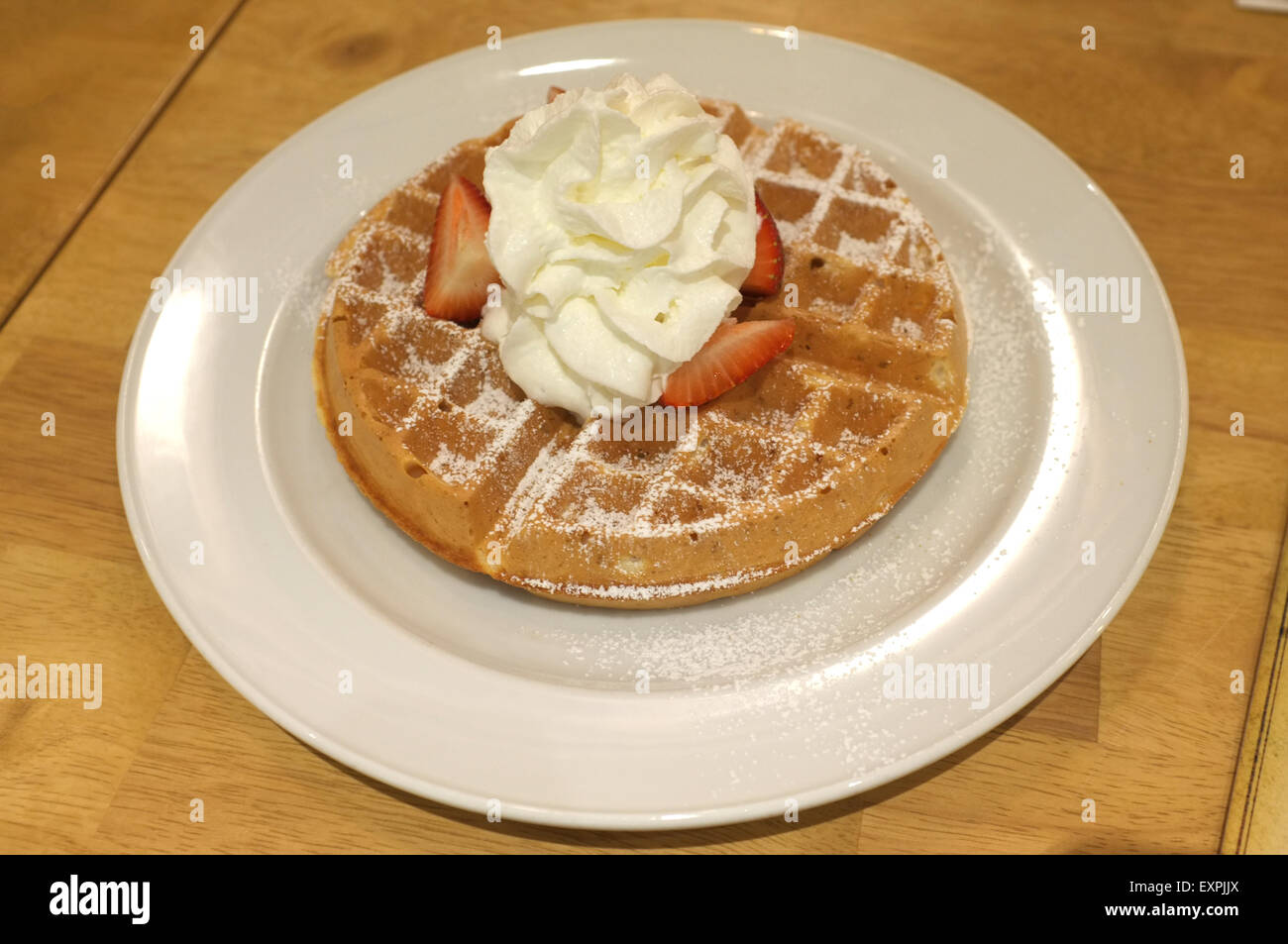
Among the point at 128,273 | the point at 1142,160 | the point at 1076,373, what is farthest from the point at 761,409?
the point at 128,273

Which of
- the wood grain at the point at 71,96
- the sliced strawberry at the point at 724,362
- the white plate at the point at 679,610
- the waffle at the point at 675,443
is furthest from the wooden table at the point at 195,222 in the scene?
the sliced strawberry at the point at 724,362

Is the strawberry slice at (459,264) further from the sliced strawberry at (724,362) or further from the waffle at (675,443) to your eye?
the sliced strawberry at (724,362)

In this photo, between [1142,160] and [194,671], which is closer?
[194,671]

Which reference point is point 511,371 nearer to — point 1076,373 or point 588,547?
point 588,547

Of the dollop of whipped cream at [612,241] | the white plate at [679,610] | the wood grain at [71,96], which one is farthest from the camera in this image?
the wood grain at [71,96]

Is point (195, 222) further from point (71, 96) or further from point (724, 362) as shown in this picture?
→ point (724, 362)

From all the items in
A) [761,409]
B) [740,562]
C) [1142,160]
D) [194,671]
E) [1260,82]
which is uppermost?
[1260,82]

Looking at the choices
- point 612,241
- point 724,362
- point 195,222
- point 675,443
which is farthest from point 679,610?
point 195,222
